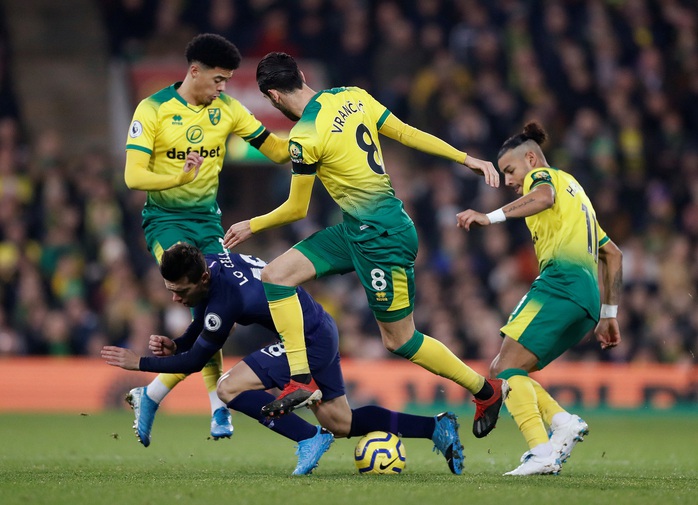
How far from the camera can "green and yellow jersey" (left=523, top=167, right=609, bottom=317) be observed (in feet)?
26.6

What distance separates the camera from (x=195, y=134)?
8.70 metres

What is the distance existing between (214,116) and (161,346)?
1903 millimetres

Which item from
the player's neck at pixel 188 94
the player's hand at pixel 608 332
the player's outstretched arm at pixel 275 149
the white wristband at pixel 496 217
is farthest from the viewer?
the player's outstretched arm at pixel 275 149

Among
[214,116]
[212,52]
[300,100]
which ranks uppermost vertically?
[212,52]

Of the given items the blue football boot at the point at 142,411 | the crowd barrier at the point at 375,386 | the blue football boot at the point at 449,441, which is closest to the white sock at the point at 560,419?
the blue football boot at the point at 449,441

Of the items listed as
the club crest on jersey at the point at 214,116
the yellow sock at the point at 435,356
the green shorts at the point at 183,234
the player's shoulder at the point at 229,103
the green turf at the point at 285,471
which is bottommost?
the green turf at the point at 285,471

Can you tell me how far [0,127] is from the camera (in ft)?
55.3

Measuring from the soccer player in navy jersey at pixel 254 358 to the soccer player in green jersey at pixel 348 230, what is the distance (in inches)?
7.7

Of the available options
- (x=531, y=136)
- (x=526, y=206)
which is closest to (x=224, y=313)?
(x=526, y=206)

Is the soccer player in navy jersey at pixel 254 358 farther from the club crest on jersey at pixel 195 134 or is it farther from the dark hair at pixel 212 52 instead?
the dark hair at pixel 212 52

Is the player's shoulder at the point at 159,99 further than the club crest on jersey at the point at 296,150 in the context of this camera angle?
Yes

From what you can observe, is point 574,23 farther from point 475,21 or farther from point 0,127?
point 0,127

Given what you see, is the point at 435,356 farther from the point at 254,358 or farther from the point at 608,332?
the point at 608,332

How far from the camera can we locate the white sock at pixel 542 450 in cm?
780
